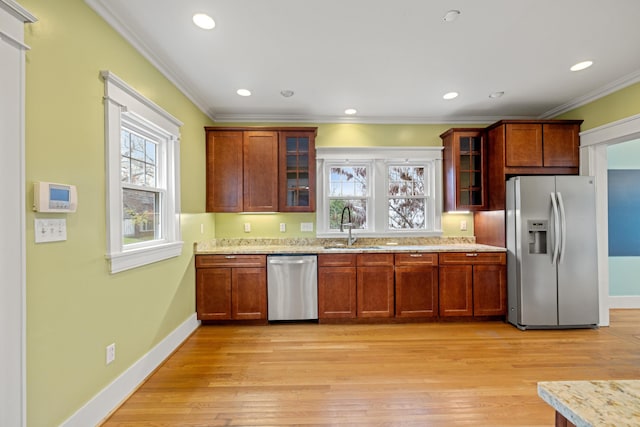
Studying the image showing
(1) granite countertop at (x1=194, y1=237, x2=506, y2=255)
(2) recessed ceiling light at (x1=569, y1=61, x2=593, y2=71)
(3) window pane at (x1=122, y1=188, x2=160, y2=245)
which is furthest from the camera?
(1) granite countertop at (x1=194, y1=237, x2=506, y2=255)

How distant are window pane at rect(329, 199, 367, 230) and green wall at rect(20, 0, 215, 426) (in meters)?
2.47

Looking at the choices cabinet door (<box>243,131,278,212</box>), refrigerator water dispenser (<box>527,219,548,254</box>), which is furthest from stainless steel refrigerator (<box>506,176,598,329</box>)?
cabinet door (<box>243,131,278,212</box>)

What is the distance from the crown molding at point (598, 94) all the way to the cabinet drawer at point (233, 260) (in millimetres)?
4177

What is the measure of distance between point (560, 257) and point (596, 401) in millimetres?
3280

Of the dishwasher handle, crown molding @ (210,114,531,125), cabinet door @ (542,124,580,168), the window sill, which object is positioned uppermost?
crown molding @ (210,114,531,125)

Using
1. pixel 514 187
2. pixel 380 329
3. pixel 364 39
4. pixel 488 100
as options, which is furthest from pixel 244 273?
pixel 488 100

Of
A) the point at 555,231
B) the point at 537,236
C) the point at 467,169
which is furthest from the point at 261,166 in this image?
the point at 555,231

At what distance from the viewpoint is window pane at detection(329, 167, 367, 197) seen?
4203 mm

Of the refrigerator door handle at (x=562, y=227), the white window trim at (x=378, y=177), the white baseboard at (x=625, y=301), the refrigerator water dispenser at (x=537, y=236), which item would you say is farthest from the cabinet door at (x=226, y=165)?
the white baseboard at (x=625, y=301)

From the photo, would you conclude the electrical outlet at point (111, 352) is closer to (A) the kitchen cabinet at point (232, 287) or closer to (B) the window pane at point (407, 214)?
(A) the kitchen cabinet at point (232, 287)

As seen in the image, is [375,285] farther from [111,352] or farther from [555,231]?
[111,352]

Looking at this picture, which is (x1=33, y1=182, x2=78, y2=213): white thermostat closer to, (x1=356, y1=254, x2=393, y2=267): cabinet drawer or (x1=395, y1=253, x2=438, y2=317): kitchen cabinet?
(x1=356, y1=254, x2=393, y2=267): cabinet drawer

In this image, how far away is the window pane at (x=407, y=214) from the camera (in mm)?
4227

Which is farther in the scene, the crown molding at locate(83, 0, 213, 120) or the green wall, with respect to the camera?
the crown molding at locate(83, 0, 213, 120)
